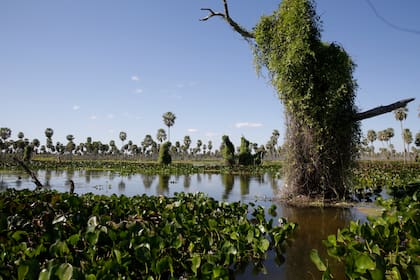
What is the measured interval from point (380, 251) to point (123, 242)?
3.77 metres

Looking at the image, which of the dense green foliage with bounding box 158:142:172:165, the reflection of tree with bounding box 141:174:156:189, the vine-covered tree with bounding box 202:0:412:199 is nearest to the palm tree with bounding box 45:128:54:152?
the dense green foliage with bounding box 158:142:172:165

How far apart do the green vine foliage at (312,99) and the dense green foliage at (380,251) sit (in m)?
4.99

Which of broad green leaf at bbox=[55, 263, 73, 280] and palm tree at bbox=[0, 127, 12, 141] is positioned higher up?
palm tree at bbox=[0, 127, 12, 141]

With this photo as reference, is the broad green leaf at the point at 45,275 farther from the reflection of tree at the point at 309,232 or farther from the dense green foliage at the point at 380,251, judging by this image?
the reflection of tree at the point at 309,232

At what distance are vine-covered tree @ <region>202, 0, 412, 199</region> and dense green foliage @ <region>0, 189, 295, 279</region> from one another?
4.68 m

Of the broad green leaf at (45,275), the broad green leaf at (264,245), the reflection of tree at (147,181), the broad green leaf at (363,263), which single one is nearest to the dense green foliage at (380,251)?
the broad green leaf at (363,263)

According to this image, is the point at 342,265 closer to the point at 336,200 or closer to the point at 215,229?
the point at 215,229

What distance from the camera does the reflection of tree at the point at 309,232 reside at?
4754mm

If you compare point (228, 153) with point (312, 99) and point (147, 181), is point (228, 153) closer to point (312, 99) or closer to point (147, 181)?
point (147, 181)

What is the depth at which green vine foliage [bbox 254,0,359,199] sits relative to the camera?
10406 mm

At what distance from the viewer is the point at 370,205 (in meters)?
10.6

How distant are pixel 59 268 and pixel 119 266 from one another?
2.36 ft

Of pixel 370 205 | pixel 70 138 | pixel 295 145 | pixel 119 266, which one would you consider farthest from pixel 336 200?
pixel 70 138

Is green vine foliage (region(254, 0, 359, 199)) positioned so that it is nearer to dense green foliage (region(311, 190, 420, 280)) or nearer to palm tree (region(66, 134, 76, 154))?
dense green foliage (region(311, 190, 420, 280))
